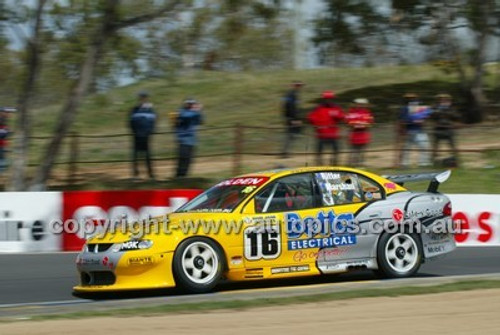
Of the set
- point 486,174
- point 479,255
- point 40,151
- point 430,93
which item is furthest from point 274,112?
point 479,255

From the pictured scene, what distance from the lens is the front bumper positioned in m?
9.23

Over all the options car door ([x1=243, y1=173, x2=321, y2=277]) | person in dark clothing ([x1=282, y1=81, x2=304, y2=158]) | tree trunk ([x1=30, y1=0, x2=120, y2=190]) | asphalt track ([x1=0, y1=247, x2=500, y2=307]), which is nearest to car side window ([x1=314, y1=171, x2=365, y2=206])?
car door ([x1=243, y1=173, x2=321, y2=277])

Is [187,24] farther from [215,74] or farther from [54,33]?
[215,74]

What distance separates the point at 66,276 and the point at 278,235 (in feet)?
10.5

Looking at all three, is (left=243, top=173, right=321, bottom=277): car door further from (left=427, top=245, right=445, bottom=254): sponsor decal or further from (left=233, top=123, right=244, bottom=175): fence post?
(left=233, top=123, right=244, bottom=175): fence post

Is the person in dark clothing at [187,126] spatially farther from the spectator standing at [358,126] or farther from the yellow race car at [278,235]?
the yellow race car at [278,235]

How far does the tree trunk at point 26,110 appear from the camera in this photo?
60.1 ft

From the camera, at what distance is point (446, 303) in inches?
343

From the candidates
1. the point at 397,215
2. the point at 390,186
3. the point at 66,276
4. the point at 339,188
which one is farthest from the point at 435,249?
the point at 66,276

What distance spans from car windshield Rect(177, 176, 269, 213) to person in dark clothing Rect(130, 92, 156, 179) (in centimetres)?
806

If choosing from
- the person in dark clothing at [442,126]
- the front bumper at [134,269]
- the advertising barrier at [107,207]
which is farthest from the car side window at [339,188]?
the person in dark clothing at [442,126]

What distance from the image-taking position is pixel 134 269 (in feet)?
30.3

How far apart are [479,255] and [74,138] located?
9.23m

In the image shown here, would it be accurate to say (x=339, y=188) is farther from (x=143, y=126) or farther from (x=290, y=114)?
(x=290, y=114)
